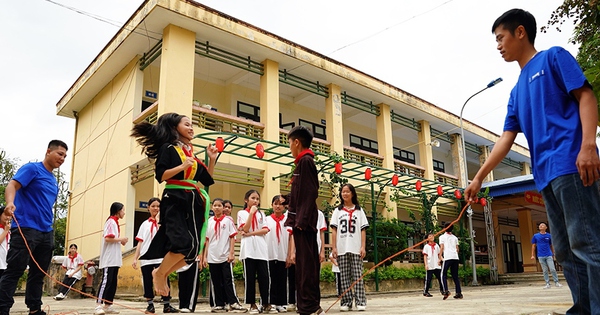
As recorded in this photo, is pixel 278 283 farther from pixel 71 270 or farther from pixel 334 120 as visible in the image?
pixel 334 120

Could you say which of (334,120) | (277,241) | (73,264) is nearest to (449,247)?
(277,241)

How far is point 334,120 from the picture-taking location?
1691 centimetres

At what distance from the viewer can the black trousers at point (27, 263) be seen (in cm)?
477

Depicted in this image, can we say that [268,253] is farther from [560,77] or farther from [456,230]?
[456,230]

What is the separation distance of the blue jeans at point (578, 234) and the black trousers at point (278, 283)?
4699 millimetres

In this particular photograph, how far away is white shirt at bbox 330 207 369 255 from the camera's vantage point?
6.65 m

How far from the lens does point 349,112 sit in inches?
786

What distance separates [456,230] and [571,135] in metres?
17.7

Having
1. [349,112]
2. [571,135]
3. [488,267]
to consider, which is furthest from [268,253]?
[488,267]

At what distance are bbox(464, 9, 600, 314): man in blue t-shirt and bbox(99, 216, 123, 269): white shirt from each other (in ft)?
19.2

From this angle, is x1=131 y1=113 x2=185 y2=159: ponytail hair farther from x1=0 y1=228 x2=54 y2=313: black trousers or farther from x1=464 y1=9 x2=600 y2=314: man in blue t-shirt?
x1=464 y1=9 x2=600 y2=314: man in blue t-shirt

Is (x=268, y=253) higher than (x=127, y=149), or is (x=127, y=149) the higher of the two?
(x=127, y=149)

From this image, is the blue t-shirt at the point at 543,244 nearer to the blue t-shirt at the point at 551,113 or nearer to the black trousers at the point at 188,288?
the black trousers at the point at 188,288

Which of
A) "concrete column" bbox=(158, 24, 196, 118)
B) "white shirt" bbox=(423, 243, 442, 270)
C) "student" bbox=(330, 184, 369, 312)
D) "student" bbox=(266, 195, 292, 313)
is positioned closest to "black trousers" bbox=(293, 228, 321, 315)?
"student" bbox=(330, 184, 369, 312)
